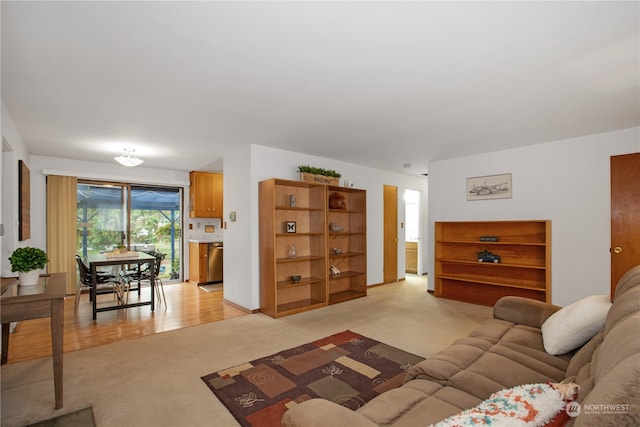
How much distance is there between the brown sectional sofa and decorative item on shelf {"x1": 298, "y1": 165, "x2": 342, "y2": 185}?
3200 mm

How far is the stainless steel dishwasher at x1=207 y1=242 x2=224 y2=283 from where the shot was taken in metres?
6.56

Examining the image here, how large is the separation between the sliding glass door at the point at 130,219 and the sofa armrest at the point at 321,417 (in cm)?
627

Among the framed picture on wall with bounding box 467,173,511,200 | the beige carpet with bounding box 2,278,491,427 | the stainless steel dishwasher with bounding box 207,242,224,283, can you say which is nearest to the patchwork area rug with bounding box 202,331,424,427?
the beige carpet with bounding box 2,278,491,427

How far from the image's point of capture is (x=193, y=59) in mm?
2248

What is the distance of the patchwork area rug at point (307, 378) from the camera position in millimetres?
2217

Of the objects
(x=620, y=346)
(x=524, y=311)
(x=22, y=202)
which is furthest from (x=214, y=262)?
(x=620, y=346)

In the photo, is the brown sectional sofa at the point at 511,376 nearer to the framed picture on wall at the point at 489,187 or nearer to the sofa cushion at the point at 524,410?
the sofa cushion at the point at 524,410

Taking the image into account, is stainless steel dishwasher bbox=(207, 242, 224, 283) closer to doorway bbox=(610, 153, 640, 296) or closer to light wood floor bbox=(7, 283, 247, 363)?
light wood floor bbox=(7, 283, 247, 363)

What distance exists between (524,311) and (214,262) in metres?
5.63

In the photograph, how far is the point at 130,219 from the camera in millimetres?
6355

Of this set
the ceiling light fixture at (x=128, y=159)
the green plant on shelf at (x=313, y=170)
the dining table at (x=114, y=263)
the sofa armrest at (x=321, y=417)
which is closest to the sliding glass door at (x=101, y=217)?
the ceiling light fixture at (x=128, y=159)

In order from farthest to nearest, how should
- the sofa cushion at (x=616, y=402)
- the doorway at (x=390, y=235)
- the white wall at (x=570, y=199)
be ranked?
the doorway at (x=390, y=235) → the white wall at (x=570, y=199) → the sofa cushion at (x=616, y=402)

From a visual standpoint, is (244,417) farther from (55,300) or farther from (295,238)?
(295,238)

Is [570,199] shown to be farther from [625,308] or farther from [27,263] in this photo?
[27,263]
